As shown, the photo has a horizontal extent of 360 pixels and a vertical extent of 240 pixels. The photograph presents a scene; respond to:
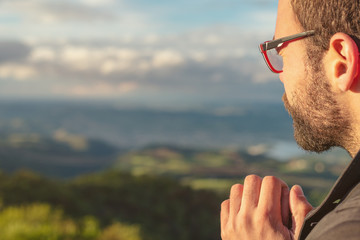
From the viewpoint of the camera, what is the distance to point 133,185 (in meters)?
17.7

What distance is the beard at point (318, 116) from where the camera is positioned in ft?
7.17

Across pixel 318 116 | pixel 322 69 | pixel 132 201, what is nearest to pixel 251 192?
pixel 318 116

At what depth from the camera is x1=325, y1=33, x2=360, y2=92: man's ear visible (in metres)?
2.05

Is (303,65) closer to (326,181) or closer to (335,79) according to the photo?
(335,79)

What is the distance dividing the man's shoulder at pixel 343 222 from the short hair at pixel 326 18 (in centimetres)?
77

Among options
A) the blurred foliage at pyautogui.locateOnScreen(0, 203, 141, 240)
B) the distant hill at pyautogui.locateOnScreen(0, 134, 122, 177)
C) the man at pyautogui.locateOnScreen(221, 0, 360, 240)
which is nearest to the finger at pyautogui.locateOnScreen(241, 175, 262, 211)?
the man at pyautogui.locateOnScreen(221, 0, 360, 240)

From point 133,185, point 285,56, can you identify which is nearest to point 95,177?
point 133,185

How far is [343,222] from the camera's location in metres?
1.53

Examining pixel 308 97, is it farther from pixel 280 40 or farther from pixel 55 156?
pixel 55 156

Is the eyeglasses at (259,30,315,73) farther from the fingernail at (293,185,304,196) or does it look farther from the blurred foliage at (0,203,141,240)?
the blurred foliage at (0,203,141,240)

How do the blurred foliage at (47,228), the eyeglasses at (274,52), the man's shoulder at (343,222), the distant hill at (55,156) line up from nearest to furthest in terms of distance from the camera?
the man's shoulder at (343,222) < the eyeglasses at (274,52) < the blurred foliage at (47,228) < the distant hill at (55,156)

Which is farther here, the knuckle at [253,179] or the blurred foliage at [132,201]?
the blurred foliage at [132,201]

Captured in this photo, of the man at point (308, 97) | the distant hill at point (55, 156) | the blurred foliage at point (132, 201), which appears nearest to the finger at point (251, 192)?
the man at point (308, 97)

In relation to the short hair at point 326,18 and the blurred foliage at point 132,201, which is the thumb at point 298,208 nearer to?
the short hair at point 326,18
